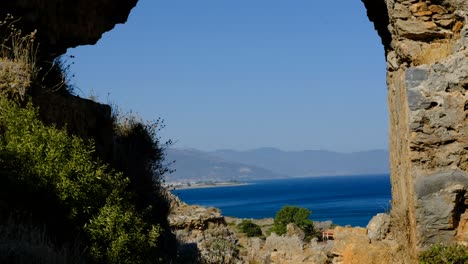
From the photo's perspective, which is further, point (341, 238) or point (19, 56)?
point (341, 238)

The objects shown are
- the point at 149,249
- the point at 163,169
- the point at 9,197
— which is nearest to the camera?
the point at 9,197

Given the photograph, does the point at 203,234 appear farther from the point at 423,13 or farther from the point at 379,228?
the point at 423,13

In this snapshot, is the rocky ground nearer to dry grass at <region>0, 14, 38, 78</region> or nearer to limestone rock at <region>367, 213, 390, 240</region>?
limestone rock at <region>367, 213, 390, 240</region>

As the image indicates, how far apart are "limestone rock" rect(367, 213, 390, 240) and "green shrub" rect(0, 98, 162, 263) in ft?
13.5

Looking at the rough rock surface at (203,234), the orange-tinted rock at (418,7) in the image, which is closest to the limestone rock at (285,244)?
the rough rock surface at (203,234)

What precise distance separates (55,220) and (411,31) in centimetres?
600

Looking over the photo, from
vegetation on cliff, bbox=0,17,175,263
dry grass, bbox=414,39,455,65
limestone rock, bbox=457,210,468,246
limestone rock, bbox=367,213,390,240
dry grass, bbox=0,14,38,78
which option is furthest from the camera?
limestone rock, bbox=367,213,390,240

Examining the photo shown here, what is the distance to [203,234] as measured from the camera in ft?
64.3

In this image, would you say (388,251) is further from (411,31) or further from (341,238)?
(411,31)

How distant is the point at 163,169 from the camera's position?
51.2ft

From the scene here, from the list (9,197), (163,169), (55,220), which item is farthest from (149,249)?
(163,169)

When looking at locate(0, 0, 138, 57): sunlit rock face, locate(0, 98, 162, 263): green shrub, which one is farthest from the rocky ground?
locate(0, 0, 138, 57): sunlit rock face

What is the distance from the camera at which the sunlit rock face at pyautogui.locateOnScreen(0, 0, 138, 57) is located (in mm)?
12253

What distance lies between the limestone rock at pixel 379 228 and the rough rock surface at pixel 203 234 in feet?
16.4
